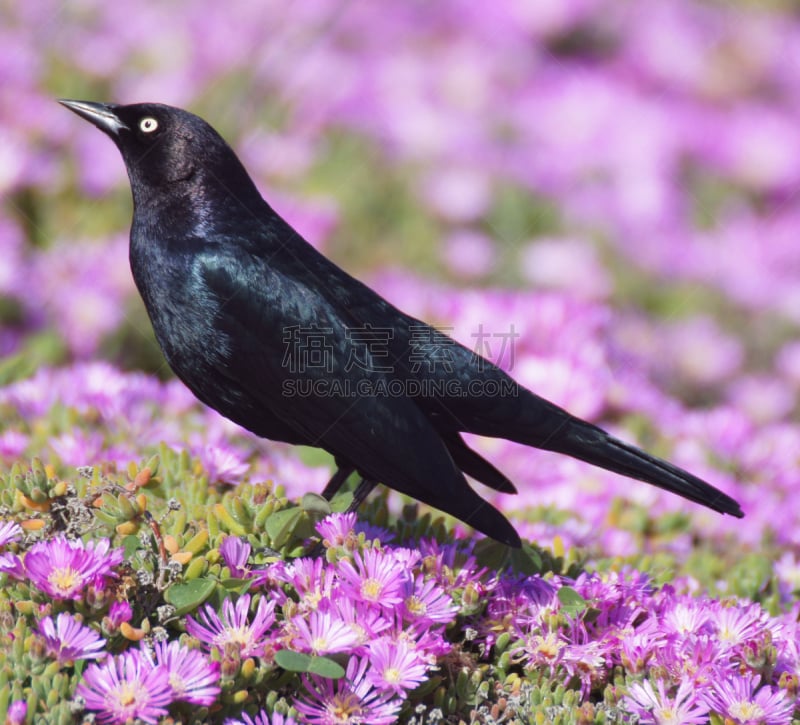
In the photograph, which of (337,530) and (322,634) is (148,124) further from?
(322,634)

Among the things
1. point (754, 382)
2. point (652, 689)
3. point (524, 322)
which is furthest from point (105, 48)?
point (652, 689)

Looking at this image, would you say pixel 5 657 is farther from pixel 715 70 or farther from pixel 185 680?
pixel 715 70

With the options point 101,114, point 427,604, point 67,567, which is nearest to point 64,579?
point 67,567

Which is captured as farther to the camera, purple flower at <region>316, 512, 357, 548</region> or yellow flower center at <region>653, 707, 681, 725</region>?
purple flower at <region>316, 512, 357, 548</region>

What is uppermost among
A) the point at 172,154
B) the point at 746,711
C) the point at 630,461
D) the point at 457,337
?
the point at 457,337

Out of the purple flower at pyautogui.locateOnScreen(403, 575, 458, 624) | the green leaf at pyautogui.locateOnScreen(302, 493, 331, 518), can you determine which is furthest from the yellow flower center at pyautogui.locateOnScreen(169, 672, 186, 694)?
the green leaf at pyautogui.locateOnScreen(302, 493, 331, 518)

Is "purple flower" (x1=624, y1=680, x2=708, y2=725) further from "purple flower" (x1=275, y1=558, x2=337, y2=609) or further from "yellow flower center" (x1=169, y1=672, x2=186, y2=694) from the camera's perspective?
"yellow flower center" (x1=169, y1=672, x2=186, y2=694)

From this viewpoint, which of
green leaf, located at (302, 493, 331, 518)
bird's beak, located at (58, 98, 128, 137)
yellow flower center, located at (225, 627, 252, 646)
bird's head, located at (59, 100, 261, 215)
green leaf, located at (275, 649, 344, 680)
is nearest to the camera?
green leaf, located at (275, 649, 344, 680)
